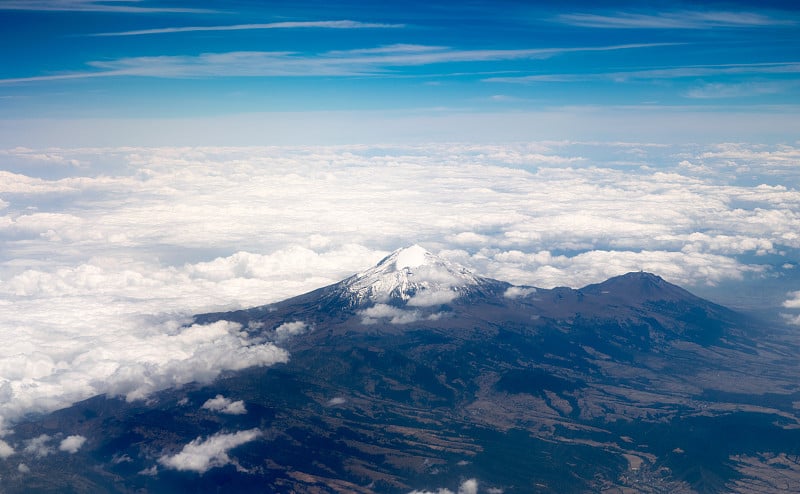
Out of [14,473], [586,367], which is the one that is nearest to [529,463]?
[586,367]

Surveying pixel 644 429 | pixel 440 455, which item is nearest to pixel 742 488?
pixel 644 429

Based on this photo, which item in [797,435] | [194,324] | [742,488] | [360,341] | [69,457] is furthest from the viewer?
[194,324]

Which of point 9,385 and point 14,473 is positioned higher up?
point 9,385

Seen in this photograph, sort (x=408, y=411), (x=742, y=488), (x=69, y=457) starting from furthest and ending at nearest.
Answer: (x=408, y=411) < (x=69, y=457) < (x=742, y=488)

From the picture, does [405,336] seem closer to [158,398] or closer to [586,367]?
[586,367]

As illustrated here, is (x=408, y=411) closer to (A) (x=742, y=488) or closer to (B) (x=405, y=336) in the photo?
(B) (x=405, y=336)

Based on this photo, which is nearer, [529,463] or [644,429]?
[529,463]
